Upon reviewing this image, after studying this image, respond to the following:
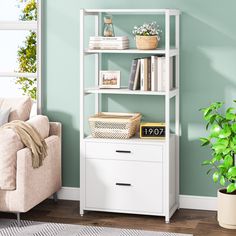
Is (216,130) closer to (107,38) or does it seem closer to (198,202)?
(198,202)

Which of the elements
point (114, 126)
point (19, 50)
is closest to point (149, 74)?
point (114, 126)

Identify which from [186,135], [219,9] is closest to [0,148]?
[186,135]

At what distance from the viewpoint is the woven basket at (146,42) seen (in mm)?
4496

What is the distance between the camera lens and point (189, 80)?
15.5 ft

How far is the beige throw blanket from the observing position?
172 inches

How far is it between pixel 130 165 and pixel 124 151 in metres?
0.11

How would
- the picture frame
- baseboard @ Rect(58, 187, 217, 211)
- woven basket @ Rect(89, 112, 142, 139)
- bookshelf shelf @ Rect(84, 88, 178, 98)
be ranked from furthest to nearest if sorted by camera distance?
baseboard @ Rect(58, 187, 217, 211) < the picture frame < woven basket @ Rect(89, 112, 142, 139) < bookshelf shelf @ Rect(84, 88, 178, 98)

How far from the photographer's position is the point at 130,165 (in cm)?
455

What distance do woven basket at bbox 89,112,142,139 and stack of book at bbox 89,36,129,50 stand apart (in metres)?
0.52

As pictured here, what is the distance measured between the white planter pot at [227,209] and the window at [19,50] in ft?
5.48

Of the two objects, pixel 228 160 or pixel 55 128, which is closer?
pixel 228 160

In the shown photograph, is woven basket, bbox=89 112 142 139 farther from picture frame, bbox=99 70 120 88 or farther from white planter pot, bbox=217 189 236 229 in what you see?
white planter pot, bbox=217 189 236 229

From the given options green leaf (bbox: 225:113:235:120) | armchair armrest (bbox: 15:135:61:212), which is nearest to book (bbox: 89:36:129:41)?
armchair armrest (bbox: 15:135:61:212)

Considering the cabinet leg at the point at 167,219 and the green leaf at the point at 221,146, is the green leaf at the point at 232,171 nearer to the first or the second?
the green leaf at the point at 221,146
